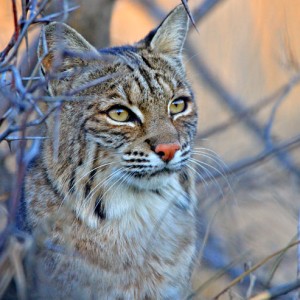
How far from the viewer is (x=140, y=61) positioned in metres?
4.96

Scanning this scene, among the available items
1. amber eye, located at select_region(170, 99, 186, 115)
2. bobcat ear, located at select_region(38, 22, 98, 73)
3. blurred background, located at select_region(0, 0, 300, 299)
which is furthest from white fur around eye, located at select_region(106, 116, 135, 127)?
blurred background, located at select_region(0, 0, 300, 299)

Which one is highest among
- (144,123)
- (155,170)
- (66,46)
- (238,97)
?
(66,46)

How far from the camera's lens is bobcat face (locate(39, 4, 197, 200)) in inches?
182

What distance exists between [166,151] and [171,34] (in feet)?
3.01

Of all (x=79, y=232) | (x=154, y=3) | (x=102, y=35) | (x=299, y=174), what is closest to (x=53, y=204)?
(x=79, y=232)

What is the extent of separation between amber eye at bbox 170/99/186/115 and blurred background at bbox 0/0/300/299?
0.77 metres

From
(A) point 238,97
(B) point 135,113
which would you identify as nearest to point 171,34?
(B) point 135,113

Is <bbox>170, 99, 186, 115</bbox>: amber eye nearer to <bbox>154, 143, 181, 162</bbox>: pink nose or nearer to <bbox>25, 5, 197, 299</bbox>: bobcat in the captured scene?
<bbox>25, 5, 197, 299</bbox>: bobcat

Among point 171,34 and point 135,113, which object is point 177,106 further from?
point 171,34

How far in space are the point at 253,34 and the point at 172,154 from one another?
3.72 meters

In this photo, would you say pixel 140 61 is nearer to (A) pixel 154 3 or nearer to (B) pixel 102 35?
(B) pixel 102 35

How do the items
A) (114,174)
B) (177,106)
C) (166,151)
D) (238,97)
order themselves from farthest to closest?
(238,97), (177,106), (114,174), (166,151)

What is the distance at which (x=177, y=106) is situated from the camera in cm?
491

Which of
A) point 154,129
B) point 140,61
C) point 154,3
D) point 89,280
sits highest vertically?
point 154,3
